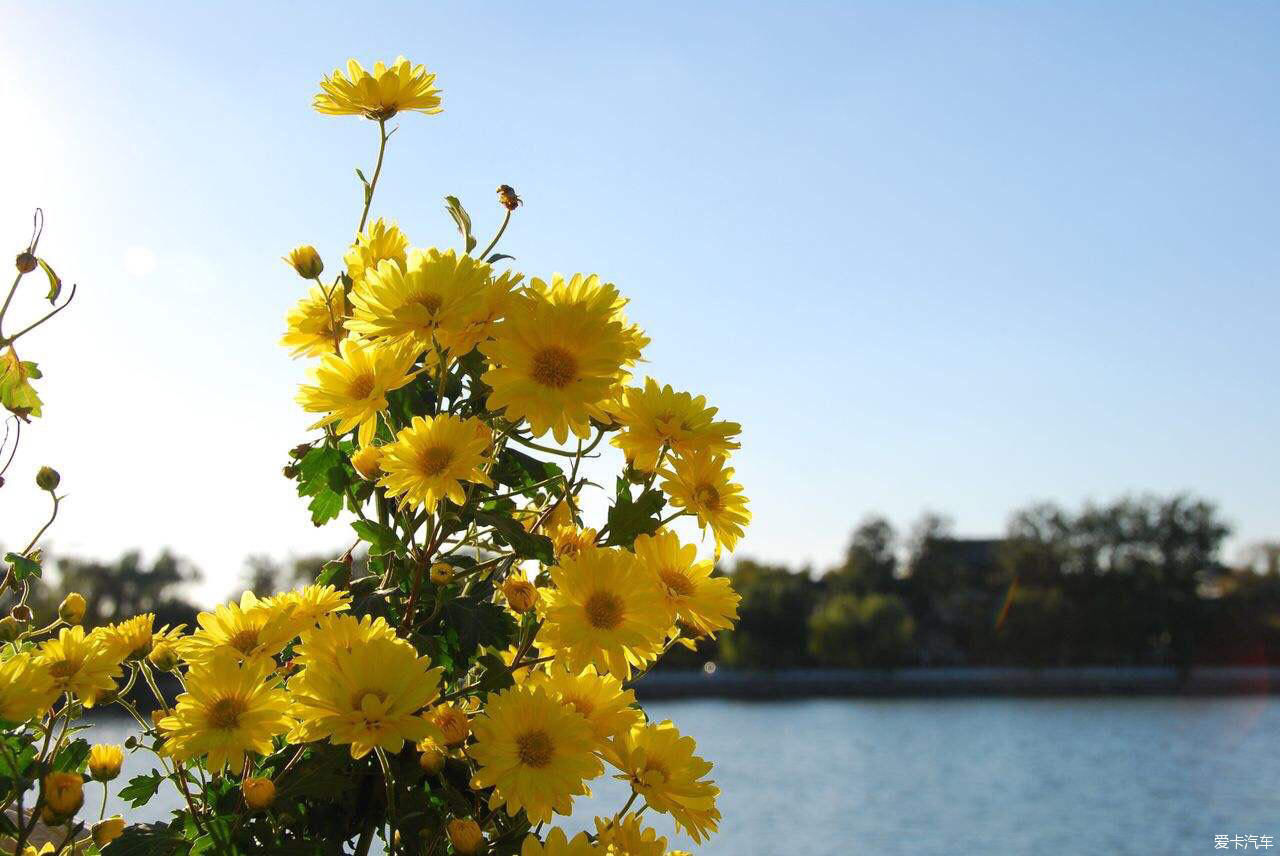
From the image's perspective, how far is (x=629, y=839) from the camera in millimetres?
936

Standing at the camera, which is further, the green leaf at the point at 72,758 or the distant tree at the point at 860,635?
the distant tree at the point at 860,635

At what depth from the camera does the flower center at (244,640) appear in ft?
3.07

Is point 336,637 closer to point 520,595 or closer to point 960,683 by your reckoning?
point 520,595

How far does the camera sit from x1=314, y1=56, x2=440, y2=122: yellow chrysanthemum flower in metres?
1.11

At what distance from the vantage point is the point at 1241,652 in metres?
48.8

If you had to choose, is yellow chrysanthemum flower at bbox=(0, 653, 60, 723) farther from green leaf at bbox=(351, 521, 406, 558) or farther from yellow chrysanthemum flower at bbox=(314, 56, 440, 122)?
yellow chrysanthemum flower at bbox=(314, 56, 440, 122)

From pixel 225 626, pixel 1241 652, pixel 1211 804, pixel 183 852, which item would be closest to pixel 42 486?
pixel 225 626

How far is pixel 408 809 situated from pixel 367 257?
0.51 metres

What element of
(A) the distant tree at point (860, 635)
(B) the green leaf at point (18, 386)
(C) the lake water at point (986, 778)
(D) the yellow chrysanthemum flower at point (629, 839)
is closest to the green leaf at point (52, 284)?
(B) the green leaf at point (18, 386)

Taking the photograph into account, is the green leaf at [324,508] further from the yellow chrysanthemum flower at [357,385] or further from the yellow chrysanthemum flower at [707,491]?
the yellow chrysanthemum flower at [707,491]

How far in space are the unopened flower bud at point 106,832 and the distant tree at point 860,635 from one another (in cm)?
4611

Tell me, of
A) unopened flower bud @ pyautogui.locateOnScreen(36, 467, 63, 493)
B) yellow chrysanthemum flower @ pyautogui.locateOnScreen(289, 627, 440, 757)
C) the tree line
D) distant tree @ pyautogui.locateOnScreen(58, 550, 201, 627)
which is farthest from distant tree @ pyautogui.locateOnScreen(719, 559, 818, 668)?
yellow chrysanthemum flower @ pyautogui.locateOnScreen(289, 627, 440, 757)

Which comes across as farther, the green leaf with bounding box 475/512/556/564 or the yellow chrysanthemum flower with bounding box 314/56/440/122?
the yellow chrysanthemum flower with bounding box 314/56/440/122

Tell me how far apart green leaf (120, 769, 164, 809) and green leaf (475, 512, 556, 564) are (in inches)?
15.4
